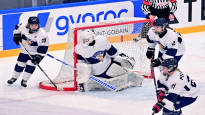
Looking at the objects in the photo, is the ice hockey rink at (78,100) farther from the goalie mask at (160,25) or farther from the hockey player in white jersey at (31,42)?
the goalie mask at (160,25)

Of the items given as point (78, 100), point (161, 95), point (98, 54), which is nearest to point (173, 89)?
point (161, 95)

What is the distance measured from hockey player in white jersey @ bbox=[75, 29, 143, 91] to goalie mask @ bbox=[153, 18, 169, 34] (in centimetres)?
78

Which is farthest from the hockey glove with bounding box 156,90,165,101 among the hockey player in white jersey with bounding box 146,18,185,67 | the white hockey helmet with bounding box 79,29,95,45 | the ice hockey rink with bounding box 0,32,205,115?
the white hockey helmet with bounding box 79,29,95,45

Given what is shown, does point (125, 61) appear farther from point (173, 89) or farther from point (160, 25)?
point (173, 89)

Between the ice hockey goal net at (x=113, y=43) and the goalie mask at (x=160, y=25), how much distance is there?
3.30 feet

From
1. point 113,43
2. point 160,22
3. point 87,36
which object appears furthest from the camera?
point 113,43

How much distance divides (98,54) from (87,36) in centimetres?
34

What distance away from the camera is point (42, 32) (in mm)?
8484

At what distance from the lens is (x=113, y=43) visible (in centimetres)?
890

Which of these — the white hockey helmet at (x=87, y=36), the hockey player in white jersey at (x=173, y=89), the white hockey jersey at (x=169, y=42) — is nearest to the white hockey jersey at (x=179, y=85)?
the hockey player in white jersey at (x=173, y=89)

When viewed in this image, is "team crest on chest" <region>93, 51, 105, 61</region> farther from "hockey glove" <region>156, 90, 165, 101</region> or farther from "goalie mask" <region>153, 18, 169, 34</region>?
"hockey glove" <region>156, 90, 165, 101</region>

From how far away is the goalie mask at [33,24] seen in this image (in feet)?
27.3

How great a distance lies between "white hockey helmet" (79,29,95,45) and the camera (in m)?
8.11

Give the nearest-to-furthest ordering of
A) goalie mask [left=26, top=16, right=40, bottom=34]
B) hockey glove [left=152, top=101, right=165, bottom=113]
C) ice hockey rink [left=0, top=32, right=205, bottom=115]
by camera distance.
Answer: hockey glove [left=152, top=101, right=165, bottom=113], ice hockey rink [left=0, top=32, right=205, bottom=115], goalie mask [left=26, top=16, right=40, bottom=34]
